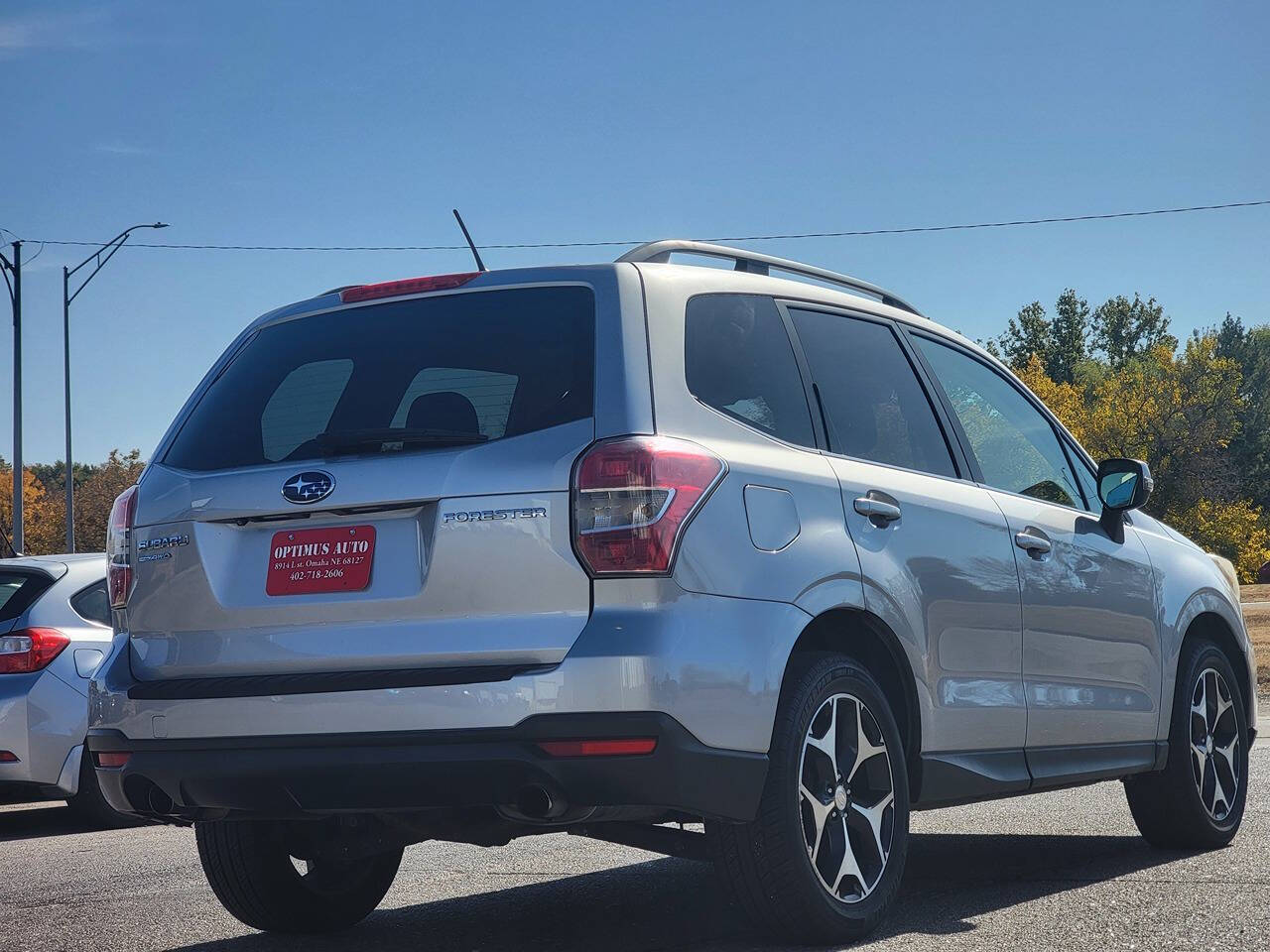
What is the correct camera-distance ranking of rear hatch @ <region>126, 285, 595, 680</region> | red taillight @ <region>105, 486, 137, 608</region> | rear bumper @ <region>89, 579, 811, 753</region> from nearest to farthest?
rear bumper @ <region>89, 579, 811, 753</region> → rear hatch @ <region>126, 285, 595, 680</region> → red taillight @ <region>105, 486, 137, 608</region>

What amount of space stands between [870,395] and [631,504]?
1.57 meters

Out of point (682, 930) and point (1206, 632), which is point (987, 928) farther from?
point (1206, 632)

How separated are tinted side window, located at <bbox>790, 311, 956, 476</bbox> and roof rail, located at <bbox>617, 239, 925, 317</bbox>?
177 mm

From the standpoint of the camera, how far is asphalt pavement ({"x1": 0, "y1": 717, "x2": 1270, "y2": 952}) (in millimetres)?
4898

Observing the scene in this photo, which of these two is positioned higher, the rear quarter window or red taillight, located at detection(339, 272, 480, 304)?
red taillight, located at detection(339, 272, 480, 304)

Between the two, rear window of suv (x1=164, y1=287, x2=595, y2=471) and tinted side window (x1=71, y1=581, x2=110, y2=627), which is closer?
rear window of suv (x1=164, y1=287, x2=595, y2=471)

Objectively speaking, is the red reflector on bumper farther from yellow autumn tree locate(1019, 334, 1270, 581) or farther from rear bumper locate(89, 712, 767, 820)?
yellow autumn tree locate(1019, 334, 1270, 581)

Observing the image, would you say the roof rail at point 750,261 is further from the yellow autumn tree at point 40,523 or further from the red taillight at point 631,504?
the yellow autumn tree at point 40,523

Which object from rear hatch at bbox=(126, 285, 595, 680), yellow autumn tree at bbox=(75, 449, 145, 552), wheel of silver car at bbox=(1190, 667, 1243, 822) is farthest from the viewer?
yellow autumn tree at bbox=(75, 449, 145, 552)

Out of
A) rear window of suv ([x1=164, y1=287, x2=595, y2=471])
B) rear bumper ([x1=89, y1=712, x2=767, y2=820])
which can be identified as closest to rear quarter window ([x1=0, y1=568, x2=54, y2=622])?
rear window of suv ([x1=164, y1=287, x2=595, y2=471])

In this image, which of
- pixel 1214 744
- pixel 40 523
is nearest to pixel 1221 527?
pixel 40 523

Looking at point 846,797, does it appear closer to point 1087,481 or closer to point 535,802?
point 535,802

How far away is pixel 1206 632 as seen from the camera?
720 cm

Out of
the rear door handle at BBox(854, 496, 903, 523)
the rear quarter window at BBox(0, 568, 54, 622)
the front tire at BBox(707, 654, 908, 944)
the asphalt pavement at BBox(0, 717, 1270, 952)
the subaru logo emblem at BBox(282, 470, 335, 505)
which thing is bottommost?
the asphalt pavement at BBox(0, 717, 1270, 952)
